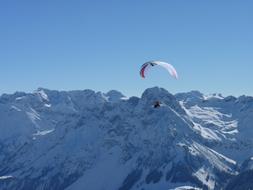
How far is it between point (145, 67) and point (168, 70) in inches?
765

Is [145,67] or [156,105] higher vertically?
[145,67]

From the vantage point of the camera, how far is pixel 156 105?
156 m

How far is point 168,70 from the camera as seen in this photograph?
146375 mm

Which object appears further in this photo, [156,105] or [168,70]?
[156,105]

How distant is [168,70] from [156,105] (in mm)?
13587

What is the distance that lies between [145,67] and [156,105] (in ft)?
46.6

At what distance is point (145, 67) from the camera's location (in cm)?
16500

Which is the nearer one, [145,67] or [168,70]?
[168,70]
